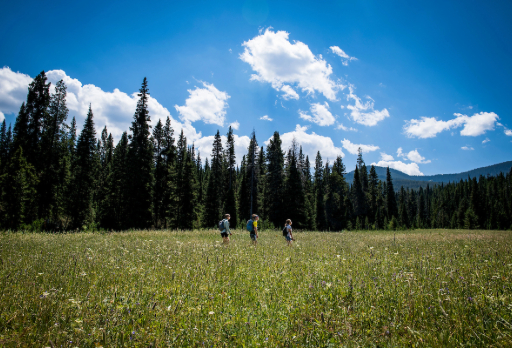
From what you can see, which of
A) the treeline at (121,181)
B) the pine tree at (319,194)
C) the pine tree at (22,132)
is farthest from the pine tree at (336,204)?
the pine tree at (22,132)

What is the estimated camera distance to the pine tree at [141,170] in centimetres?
2697

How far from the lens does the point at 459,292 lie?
4336 millimetres

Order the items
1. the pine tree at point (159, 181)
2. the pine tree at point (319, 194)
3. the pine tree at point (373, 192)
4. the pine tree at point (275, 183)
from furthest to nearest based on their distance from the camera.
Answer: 1. the pine tree at point (373, 192)
2. the pine tree at point (319, 194)
3. the pine tree at point (275, 183)
4. the pine tree at point (159, 181)

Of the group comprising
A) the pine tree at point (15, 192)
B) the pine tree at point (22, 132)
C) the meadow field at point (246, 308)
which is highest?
the pine tree at point (22, 132)

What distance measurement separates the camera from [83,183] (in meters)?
29.0

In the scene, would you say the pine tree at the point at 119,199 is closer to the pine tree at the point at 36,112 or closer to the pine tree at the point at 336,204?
the pine tree at the point at 36,112

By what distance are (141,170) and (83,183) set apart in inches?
333

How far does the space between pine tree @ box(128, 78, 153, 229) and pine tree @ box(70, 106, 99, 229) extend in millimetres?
6461

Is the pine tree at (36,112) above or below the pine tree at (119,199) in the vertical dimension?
above

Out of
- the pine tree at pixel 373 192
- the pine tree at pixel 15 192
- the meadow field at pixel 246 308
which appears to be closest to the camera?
the meadow field at pixel 246 308

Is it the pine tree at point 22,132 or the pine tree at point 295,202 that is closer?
the pine tree at point 22,132

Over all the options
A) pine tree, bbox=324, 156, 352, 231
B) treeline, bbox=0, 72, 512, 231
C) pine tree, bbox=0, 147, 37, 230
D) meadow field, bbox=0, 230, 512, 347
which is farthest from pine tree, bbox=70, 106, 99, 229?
pine tree, bbox=324, 156, 352, 231

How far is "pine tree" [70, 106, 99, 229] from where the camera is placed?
28.1 m

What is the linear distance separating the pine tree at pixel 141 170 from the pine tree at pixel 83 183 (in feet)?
21.2
